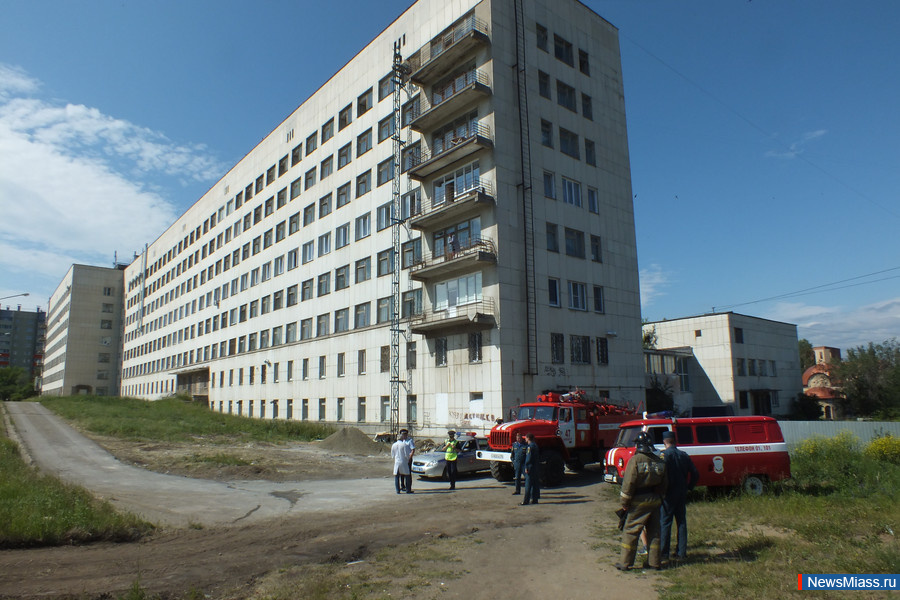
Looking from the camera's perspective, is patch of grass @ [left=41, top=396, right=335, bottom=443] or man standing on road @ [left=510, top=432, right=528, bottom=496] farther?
patch of grass @ [left=41, top=396, right=335, bottom=443]

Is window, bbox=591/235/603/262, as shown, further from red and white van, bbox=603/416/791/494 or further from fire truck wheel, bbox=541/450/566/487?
red and white van, bbox=603/416/791/494

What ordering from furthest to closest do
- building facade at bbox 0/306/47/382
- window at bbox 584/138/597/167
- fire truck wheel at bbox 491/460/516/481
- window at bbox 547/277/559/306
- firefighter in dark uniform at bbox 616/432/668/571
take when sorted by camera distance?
building facade at bbox 0/306/47/382 < window at bbox 584/138/597/167 < window at bbox 547/277/559/306 < fire truck wheel at bbox 491/460/516/481 < firefighter in dark uniform at bbox 616/432/668/571

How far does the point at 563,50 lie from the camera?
34.6 meters

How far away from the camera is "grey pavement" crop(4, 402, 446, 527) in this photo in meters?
13.3

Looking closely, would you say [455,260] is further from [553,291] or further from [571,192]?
[571,192]

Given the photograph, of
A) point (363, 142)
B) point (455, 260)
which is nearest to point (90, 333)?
point (363, 142)

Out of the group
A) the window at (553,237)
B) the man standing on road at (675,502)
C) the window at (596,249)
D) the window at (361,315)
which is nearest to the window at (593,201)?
the window at (596,249)

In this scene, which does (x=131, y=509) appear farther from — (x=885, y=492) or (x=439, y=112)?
(x=439, y=112)

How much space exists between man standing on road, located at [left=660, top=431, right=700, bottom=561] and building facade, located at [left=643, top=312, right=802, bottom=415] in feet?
128

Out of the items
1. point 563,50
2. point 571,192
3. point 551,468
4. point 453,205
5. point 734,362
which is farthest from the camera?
point 734,362

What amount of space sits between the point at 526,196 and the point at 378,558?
23.7 m

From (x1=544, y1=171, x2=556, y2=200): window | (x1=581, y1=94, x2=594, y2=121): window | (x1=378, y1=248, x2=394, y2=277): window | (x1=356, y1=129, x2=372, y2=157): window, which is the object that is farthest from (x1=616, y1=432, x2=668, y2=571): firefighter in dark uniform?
(x1=356, y1=129, x2=372, y2=157): window

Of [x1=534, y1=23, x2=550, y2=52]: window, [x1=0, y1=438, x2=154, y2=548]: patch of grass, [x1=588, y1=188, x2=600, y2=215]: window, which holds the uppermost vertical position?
[x1=534, y1=23, x2=550, y2=52]: window

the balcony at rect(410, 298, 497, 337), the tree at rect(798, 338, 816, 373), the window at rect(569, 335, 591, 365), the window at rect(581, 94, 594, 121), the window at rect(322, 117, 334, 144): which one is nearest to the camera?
the balcony at rect(410, 298, 497, 337)
